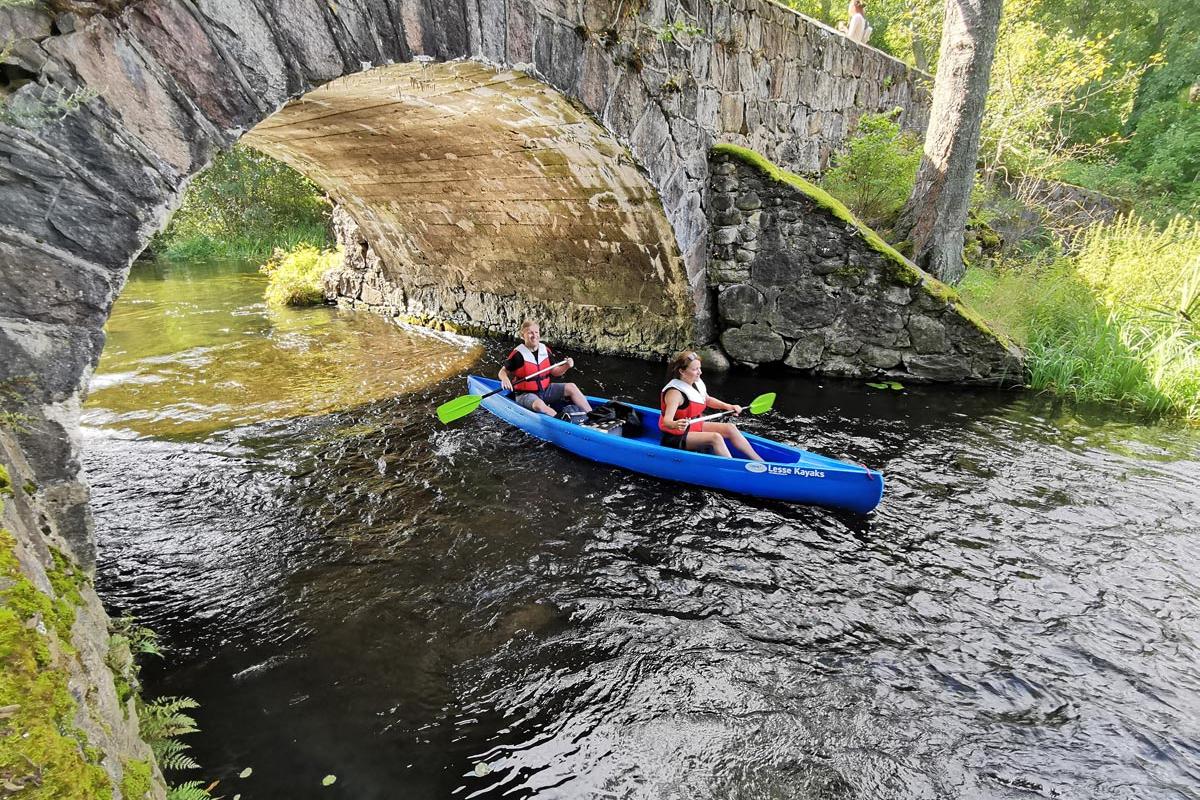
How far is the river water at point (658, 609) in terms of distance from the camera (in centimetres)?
259

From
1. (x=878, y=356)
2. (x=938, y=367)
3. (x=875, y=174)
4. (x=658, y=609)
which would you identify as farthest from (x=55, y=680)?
(x=875, y=174)

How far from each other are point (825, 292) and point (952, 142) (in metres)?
2.67

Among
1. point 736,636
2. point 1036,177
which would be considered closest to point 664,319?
point 736,636

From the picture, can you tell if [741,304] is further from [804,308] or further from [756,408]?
[756,408]

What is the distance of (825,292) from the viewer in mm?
7020

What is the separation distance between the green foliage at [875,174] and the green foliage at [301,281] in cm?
964

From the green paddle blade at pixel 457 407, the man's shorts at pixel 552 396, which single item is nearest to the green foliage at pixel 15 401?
the green paddle blade at pixel 457 407

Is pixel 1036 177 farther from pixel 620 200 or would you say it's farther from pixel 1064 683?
pixel 1064 683

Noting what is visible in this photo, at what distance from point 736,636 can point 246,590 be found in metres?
2.94

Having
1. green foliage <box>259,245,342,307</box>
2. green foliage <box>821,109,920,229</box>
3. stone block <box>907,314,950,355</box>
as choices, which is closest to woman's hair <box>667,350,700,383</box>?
stone block <box>907,314,950,355</box>

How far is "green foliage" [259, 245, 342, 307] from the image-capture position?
12375 mm

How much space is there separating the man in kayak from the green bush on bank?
5.32 meters

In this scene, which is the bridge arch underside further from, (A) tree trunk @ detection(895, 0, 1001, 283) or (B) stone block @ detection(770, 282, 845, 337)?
(A) tree trunk @ detection(895, 0, 1001, 283)

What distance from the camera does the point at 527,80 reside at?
4691mm
